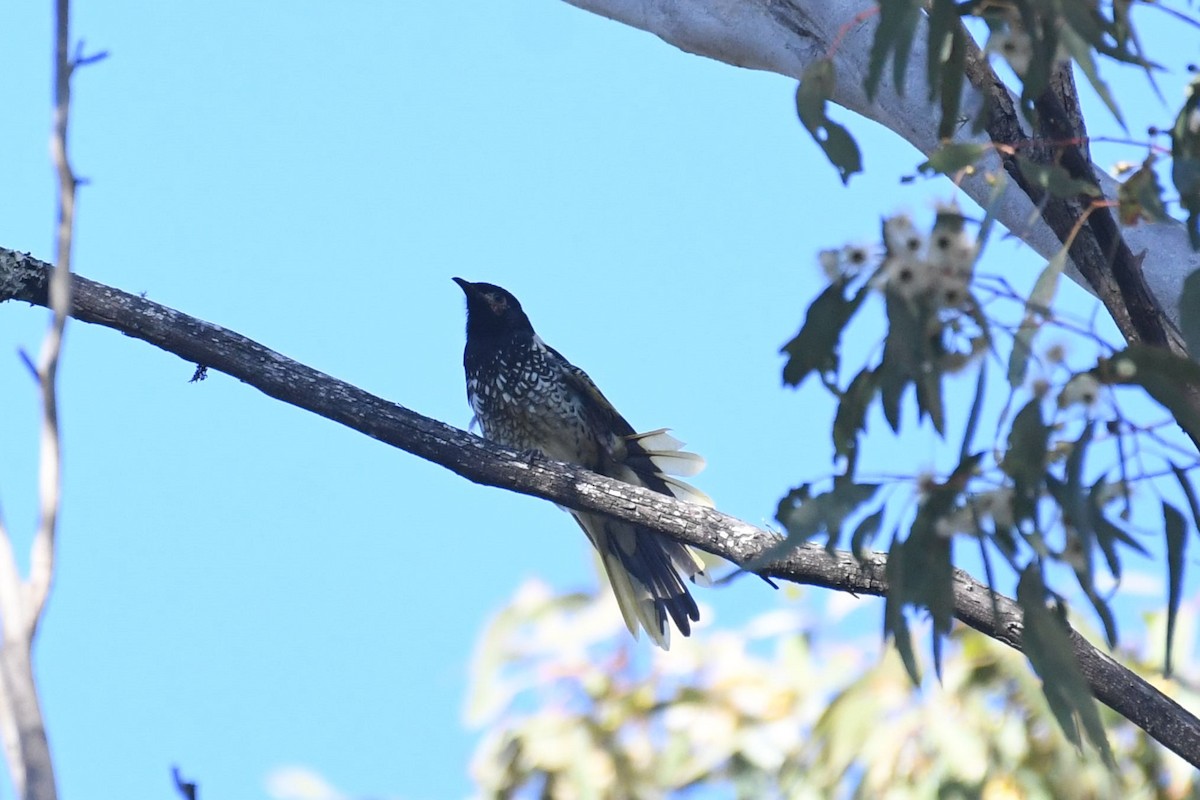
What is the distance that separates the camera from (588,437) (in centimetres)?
516

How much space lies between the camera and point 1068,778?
176 inches

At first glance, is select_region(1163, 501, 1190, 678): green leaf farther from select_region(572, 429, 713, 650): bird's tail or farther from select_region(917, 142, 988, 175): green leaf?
select_region(572, 429, 713, 650): bird's tail

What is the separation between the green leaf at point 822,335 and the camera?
2.24 m

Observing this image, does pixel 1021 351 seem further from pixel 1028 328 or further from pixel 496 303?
pixel 496 303

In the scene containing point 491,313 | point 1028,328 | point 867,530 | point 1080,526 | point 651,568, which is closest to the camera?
point 1080,526

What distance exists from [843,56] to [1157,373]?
6.59 ft

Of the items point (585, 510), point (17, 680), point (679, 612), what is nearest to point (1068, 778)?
point (679, 612)

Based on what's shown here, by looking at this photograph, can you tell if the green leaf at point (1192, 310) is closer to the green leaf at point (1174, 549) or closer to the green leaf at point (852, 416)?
the green leaf at point (1174, 549)

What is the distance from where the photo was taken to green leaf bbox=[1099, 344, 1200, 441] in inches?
80.4

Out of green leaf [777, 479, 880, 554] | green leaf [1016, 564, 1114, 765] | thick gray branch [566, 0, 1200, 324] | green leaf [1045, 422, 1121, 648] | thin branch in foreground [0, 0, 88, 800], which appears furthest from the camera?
thick gray branch [566, 0, 1200, 324]

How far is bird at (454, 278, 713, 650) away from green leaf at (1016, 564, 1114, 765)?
2.20 meters

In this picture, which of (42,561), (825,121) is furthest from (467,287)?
(42,561)

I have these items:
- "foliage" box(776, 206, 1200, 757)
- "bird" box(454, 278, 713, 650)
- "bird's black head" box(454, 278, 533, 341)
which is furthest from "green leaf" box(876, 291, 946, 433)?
"bird's black head" box(454, 278, 533, 341)

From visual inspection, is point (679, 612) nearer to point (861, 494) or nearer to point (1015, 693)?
point (1015, 693)
